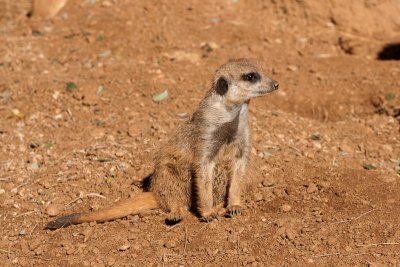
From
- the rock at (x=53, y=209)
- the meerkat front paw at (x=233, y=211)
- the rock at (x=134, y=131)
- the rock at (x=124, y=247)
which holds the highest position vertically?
the meerkat front paw at (x=233, y=211)

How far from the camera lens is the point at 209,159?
3.55m

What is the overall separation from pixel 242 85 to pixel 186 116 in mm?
1450

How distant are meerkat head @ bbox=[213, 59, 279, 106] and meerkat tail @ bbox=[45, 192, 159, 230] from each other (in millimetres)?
930

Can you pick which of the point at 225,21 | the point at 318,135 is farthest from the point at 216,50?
the point at 318,135

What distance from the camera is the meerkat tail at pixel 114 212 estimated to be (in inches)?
141

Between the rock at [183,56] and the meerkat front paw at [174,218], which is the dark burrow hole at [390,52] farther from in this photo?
the meerkat front paw at [174,218]

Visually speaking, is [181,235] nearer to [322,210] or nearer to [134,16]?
[322,210]

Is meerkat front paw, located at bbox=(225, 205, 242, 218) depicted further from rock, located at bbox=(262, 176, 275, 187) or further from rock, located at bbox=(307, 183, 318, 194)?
rock, located at bbox=(307, 183, 318, 194)

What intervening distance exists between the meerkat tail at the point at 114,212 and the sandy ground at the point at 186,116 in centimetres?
6

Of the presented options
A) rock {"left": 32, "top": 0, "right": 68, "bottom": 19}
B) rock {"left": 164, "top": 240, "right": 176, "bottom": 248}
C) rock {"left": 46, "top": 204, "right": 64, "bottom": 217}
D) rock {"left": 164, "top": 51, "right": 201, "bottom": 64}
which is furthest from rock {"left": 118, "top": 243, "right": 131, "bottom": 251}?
rock {"left": 32, "top": 0, "right": 68, "bottom": 19}

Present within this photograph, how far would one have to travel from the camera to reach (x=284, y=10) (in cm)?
678

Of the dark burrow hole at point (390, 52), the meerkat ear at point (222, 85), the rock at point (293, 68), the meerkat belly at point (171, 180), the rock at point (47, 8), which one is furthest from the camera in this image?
the rock at point (47, 8)

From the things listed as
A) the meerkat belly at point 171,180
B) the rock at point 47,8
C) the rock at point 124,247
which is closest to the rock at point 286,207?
the meerkat belly at point 171,180

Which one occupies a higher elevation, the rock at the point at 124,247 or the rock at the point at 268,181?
the rock at the point at 268,181
